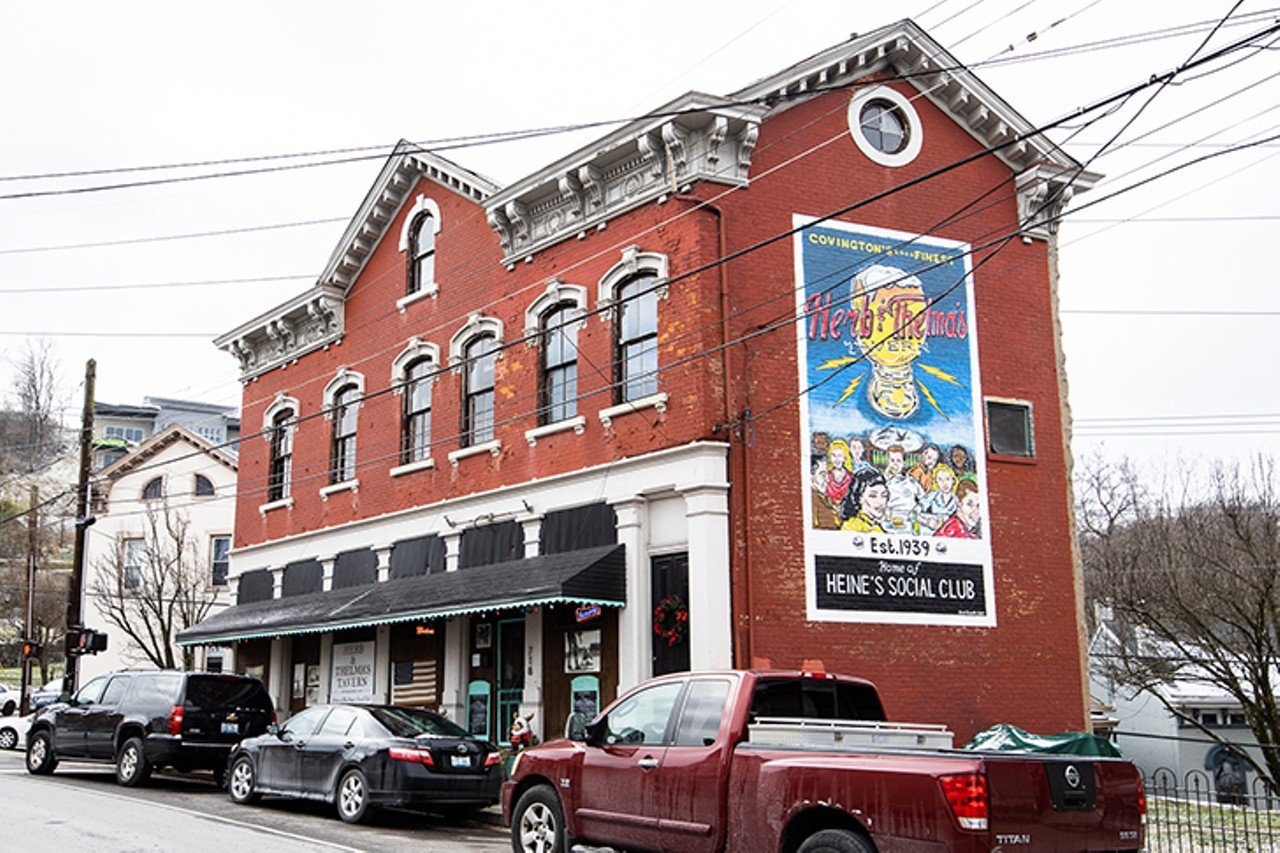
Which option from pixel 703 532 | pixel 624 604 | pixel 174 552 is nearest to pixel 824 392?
pixel 703 532

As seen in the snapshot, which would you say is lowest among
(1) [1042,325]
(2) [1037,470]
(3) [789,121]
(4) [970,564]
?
(4) [970,564]

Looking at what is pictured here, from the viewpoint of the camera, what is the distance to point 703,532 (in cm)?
1692

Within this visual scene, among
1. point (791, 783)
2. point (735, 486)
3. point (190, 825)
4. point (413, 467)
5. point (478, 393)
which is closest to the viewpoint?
point (791, 783)

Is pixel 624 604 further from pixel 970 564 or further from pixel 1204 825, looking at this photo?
pixel 1204 825

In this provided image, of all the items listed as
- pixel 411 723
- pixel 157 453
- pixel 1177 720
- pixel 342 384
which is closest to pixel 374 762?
pixel 411 723

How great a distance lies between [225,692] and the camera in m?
19.2

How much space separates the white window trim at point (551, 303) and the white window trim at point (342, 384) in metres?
5.76

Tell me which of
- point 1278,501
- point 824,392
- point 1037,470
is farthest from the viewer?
point 1278,501

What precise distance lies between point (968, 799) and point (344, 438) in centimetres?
2055

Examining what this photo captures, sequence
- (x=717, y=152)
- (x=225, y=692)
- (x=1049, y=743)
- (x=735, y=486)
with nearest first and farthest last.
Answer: (x=1049, y=743)
(x=735, y=486)
(x=717, y=152)
(x=225, y=692)

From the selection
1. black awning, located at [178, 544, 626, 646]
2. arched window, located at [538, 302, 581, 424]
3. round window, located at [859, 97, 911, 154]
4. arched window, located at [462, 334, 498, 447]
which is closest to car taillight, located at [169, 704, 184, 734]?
black awning, located at [178, 544, 626, 646]

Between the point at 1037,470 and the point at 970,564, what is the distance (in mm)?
2208

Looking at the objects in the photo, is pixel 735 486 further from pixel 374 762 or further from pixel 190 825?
pixel 190 825

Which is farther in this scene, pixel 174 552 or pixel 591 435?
pixel 174 552
